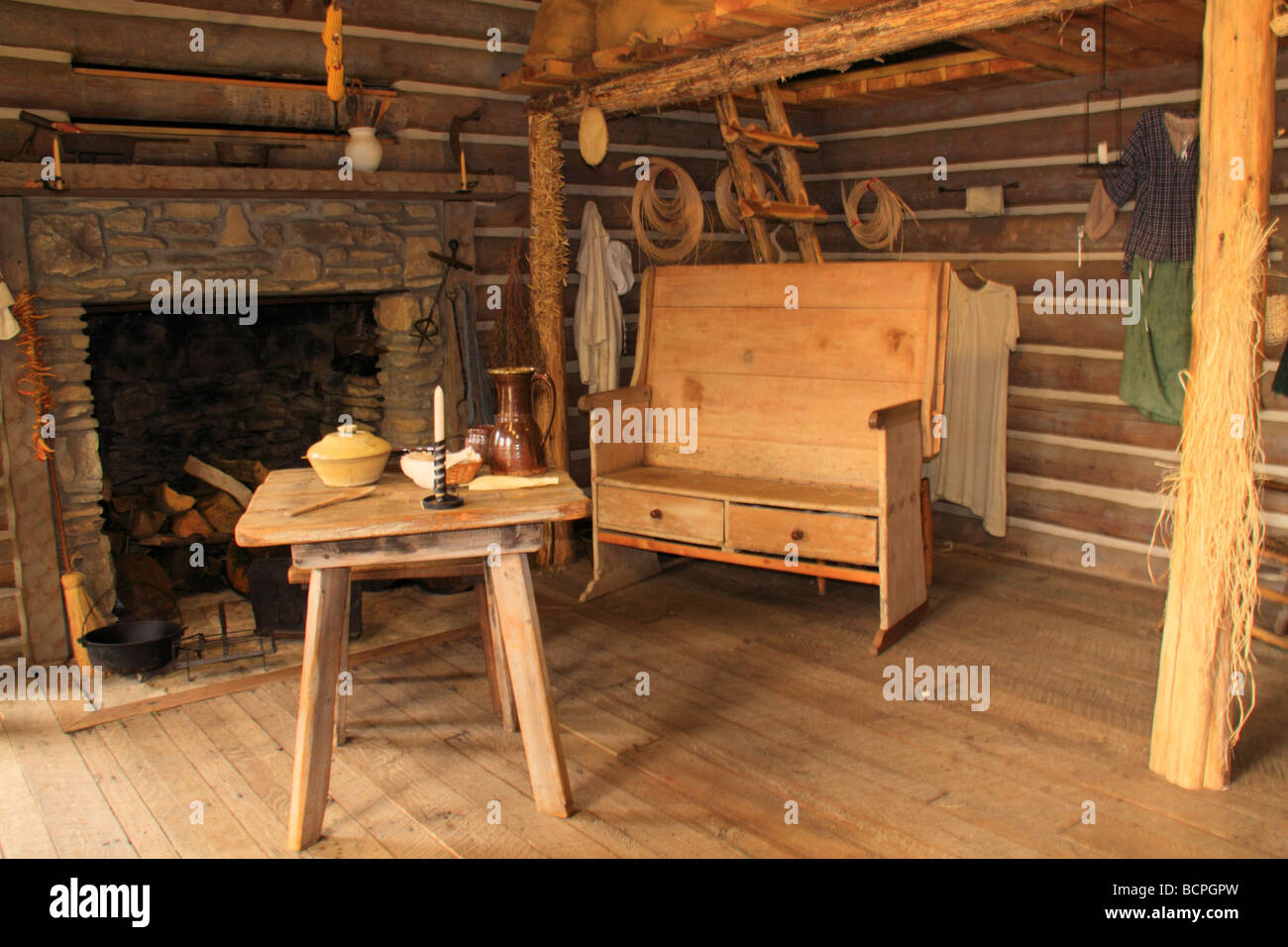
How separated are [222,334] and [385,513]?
356cm

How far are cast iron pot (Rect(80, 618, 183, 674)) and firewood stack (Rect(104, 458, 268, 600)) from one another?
76 cm

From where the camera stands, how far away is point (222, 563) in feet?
18.4

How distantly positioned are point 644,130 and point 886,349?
245cm

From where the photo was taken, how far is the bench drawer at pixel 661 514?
491cm

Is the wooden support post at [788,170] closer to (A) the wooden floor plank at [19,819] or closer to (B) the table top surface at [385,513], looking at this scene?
(B) the table top surface at [385,513]

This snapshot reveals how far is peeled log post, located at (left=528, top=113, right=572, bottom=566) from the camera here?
222 inches

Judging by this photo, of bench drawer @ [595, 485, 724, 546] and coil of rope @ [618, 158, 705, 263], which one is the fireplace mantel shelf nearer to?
coil of rope @ [618, 158, 705, 263]

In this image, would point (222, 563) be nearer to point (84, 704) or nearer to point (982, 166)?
point (84, 704)

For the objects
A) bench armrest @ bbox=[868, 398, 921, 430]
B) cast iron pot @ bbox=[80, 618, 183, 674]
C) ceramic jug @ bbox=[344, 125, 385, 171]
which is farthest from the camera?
ceramic jug @ bbox=[344, 125, 385, 171]

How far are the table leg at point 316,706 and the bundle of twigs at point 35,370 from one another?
2243mm

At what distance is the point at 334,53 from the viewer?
182 inches

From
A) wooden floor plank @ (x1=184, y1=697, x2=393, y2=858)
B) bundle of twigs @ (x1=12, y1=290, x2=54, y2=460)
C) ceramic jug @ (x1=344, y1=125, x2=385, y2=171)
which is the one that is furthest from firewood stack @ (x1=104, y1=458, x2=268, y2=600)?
ceramic jug @ (x1=344, y1=125, x2=385, y2=171)

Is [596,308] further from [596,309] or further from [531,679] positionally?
[531,679]

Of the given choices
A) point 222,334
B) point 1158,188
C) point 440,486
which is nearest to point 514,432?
point 440,486
